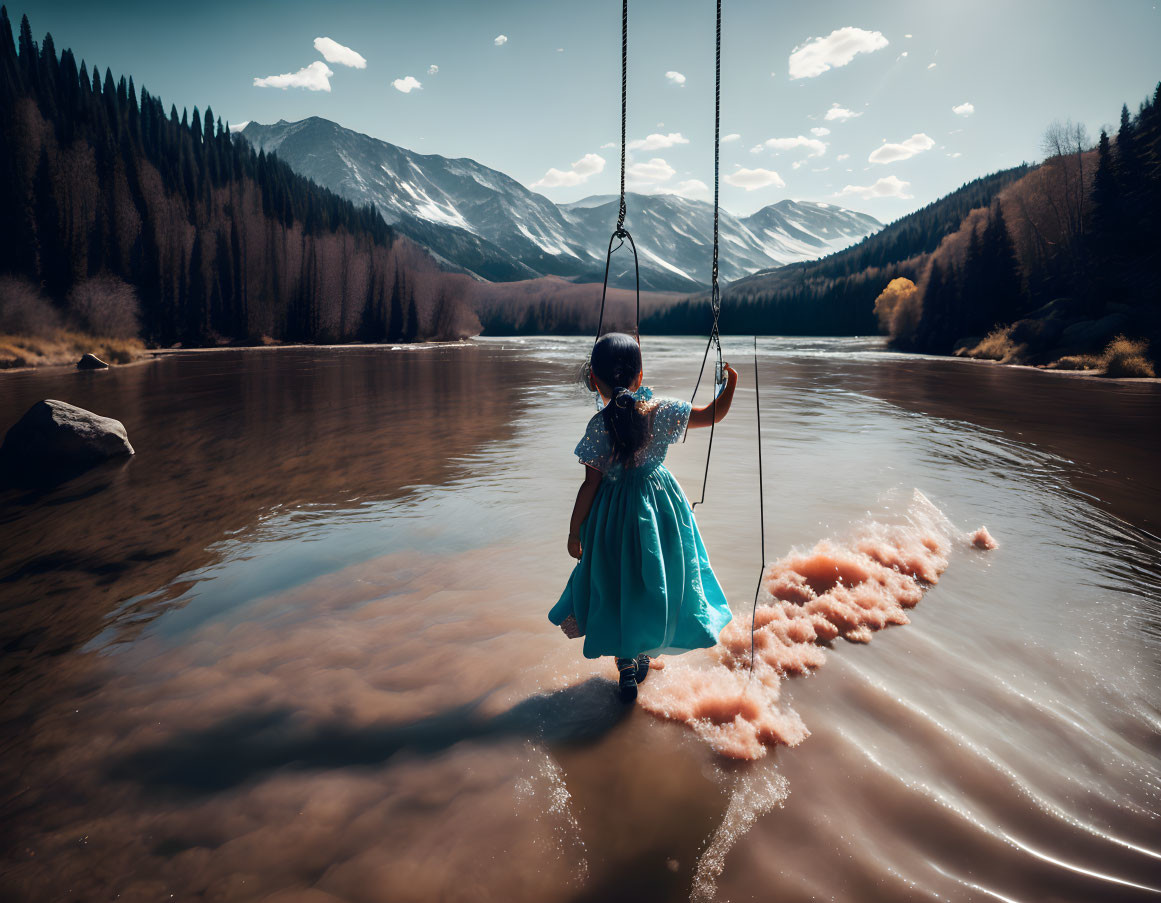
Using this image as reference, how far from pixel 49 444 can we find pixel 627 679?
10.9 m

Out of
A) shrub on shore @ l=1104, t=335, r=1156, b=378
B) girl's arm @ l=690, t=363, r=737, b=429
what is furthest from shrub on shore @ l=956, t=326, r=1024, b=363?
girl's arm @ l=690, t=363, r=737, b=429

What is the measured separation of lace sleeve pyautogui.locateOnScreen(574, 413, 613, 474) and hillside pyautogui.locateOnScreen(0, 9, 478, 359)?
180 feet

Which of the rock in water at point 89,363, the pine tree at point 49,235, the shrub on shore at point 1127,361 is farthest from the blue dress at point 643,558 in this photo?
the pine tree at point 49,235

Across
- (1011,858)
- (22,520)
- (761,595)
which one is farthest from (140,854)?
(22,520)

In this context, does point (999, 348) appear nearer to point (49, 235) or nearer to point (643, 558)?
point (643, 558)

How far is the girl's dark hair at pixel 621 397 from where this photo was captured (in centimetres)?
306

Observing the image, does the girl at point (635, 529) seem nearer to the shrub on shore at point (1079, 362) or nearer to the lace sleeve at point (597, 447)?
the lace sleeve at point (597, 447)

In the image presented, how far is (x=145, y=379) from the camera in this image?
2692cm

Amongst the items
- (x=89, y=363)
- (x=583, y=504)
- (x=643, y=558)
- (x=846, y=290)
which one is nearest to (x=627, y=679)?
(x=643, y=558)

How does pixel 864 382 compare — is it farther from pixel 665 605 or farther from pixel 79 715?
pixel 79 715

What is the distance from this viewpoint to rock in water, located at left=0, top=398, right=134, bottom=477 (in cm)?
929

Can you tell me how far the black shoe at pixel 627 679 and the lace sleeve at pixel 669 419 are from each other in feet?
4.52

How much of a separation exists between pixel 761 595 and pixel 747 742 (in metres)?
1.96

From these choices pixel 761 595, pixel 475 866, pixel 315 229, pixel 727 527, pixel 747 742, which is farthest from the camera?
pixel 315 229
